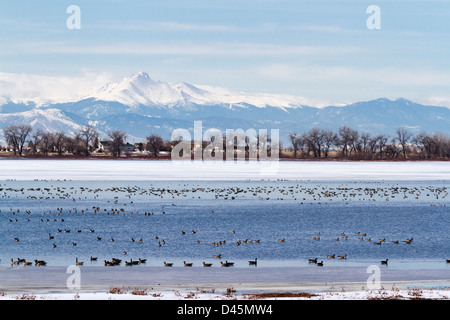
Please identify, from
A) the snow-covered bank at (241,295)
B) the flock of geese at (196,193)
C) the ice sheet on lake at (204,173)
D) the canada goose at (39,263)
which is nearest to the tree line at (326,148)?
the ice sheet on lake at (204,173)

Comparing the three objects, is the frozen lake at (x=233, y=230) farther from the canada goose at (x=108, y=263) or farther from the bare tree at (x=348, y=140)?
the bare tree at (x=348, y=140)

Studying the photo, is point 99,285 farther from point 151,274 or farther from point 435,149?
point 435,149

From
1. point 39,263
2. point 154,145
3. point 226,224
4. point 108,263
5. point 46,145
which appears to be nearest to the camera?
point 39,263

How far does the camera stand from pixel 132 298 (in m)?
13.6

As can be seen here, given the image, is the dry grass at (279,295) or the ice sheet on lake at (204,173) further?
the ice sheet on lake at (204,173)

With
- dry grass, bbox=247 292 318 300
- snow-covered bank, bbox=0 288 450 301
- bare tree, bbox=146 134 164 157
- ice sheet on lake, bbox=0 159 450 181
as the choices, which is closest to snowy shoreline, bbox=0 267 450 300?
snow-covered bank, bbox=0 288 450 301

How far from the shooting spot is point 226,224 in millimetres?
31203

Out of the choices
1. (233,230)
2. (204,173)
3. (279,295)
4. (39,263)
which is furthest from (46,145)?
(279,295)

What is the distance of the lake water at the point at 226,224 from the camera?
22.5 meters

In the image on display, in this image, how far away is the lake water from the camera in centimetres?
2252

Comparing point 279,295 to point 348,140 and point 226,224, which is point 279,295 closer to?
point 226,224

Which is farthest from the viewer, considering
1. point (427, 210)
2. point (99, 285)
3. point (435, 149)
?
point (435, 149)
